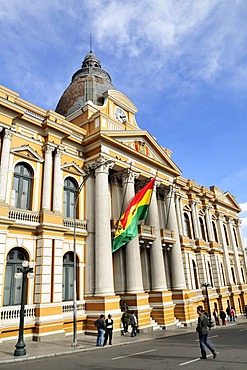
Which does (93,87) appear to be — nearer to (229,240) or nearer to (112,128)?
(112,128)

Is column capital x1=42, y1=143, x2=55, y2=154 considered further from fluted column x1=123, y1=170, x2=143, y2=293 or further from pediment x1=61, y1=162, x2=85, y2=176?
fluted column x1=123, y1=170, x2=143, y2=293

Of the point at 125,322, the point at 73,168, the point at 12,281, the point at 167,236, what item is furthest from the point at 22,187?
the point at 167,236

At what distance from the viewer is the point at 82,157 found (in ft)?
75.2

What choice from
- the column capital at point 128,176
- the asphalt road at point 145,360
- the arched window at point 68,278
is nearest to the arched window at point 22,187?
the arched window at point 68,278

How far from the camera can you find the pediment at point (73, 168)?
2111 cm

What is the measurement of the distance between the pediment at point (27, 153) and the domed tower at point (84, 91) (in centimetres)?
1019

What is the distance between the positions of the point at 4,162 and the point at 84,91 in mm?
14844

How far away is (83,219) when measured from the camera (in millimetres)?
21562

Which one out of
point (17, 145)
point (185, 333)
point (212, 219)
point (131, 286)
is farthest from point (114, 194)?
point (212, 219)

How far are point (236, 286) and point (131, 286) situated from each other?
22.6 meters

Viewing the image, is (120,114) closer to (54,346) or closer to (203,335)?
(54,346)

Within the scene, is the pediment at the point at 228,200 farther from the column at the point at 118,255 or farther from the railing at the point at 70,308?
the railing at the point at 70,308

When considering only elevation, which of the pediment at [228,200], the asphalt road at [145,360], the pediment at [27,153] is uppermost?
the pediment at [228,200]

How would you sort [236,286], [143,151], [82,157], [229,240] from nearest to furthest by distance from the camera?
[82,157]
[143,151]
[236,286]
[229,240]
